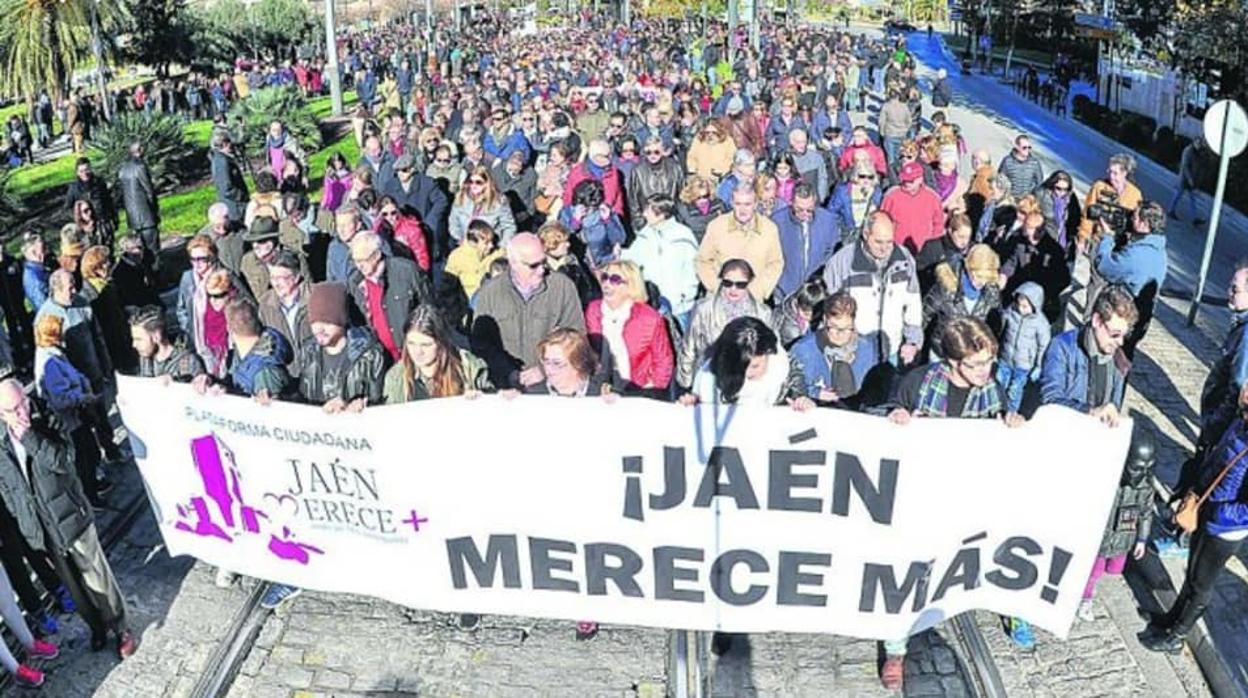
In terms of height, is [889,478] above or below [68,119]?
above

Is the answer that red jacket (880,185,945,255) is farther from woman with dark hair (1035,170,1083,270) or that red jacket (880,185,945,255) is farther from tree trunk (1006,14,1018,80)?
tree trunk (1006,14,1018,80)

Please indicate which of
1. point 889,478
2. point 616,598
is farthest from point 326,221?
point 889,478

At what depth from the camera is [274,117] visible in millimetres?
24141

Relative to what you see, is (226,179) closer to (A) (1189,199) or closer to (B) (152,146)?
(B) (152,146)

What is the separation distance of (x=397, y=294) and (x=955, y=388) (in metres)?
4.15

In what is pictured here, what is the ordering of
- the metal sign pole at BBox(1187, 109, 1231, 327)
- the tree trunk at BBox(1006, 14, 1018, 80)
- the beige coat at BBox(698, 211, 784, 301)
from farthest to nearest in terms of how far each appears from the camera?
the tree trunk at BBox(1006, 14, 1018, 80) < the metal sign pole at BBox(1187, 109, 1231, 327) < the beige coat at BBox(698, 211, 784, 301)

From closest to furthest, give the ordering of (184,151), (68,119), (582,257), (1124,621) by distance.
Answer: (1124,621) → (582,257) → (184,151) → (68,119)

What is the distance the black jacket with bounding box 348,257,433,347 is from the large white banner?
2.13 metres

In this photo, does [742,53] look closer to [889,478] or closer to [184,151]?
[184,151]

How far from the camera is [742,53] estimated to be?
108 feet

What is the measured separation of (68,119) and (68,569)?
24305 mm

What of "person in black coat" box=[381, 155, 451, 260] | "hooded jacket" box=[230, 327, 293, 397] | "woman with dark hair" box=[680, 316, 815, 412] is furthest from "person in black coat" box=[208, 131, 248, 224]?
"woman with dark hair" box=[680, 316, 815, 412]

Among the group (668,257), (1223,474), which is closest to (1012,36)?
(668,257)

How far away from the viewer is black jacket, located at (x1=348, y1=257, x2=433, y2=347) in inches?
318
